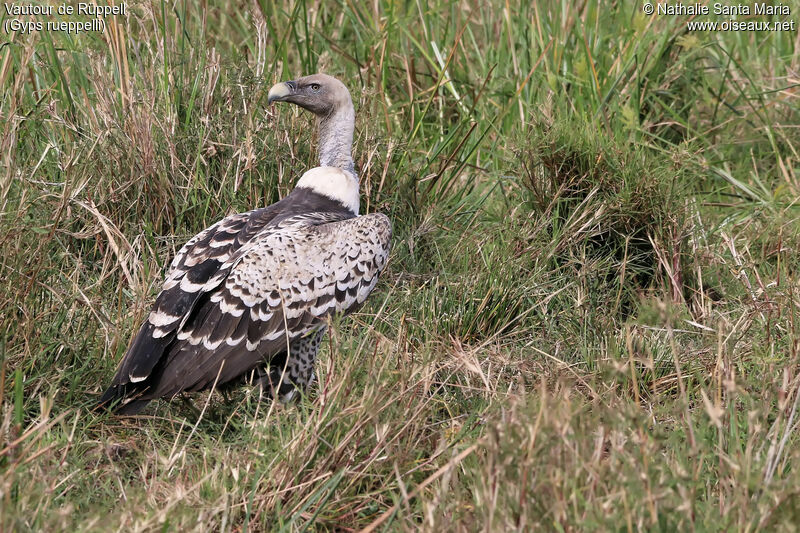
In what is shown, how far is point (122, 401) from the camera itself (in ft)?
11.6

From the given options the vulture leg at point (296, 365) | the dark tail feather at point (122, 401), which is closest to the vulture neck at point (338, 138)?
the vulture leg at point (296, 365)

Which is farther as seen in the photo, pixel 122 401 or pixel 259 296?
pixel 259 296

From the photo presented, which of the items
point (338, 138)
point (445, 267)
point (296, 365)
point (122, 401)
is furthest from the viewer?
point (445, 267)

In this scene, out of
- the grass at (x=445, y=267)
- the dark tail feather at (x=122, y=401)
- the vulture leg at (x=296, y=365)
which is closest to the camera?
the grass at (x=445, y=267)

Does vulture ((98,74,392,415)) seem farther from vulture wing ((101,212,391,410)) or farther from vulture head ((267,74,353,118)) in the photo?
vulture head ((267,74,353,118))

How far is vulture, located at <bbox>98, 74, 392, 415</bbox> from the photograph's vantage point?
3568mm

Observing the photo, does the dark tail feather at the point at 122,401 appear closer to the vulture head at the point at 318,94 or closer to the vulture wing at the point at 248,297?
the vulture wing at the point at 248,297

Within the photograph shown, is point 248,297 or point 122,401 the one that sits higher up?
point 248,297

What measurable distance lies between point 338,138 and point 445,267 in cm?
77

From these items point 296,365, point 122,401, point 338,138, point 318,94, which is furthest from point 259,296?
point 318,94

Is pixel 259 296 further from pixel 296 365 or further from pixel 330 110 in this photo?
pixel 330 110

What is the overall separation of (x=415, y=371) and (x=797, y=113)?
3669 millimetres

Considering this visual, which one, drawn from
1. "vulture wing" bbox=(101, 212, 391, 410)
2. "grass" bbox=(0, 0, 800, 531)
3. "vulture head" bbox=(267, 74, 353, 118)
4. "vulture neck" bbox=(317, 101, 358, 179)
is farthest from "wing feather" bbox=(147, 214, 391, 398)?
"vulture head" bbox=(267, 74, 353, 118)

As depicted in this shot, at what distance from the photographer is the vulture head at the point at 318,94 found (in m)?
4.50
